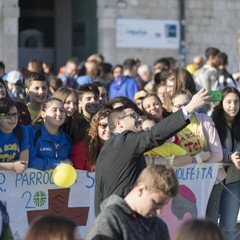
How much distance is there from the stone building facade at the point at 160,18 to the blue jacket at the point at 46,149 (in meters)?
12.6

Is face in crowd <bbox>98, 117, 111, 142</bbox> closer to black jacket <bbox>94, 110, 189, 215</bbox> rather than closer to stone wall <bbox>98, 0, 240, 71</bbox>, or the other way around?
black jacket <bbox>94, 110, 189, 215</bbox>

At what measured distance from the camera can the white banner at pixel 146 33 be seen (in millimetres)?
22750

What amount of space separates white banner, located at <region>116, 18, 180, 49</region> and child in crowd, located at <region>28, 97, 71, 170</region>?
13919 millimetres

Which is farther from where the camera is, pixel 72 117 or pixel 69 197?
→ pixel 72 117

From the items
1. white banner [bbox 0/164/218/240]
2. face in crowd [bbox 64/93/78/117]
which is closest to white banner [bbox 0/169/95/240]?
white banner [bbox 0/164/218/240]

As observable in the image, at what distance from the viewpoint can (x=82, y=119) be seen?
370 inches

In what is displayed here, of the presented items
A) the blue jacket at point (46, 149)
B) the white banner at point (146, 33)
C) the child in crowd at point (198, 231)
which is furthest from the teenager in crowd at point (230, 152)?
the white banner at point (146, 33)

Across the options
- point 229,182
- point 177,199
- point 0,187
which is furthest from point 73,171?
point 229,182

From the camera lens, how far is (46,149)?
882cm

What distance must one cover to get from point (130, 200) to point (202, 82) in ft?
29.0

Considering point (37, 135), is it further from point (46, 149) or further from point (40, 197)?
point (40, 197)

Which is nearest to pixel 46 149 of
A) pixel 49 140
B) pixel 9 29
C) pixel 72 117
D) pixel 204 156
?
pixel 49 140

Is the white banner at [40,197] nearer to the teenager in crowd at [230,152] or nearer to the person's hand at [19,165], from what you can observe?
the person's hand at [19,165]

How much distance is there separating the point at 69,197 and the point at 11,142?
83 centimetres
